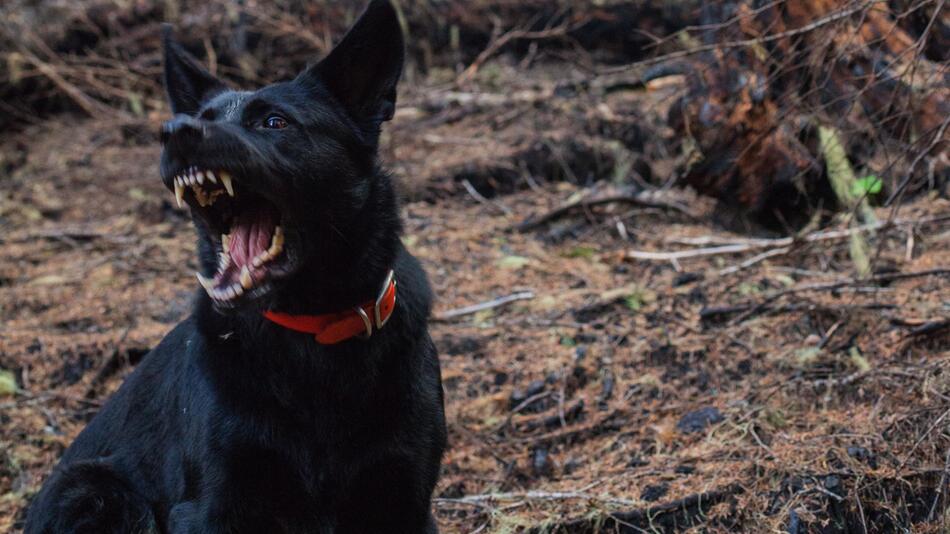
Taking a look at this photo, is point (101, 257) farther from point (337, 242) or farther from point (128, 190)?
point (337, 242)

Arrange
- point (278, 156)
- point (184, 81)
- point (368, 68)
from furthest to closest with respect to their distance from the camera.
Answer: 1. point (184, 81)
2. point (368, 68)
3. point (278, 156)

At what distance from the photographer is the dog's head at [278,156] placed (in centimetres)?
271

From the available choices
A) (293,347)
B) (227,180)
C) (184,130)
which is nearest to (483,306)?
(293,347)

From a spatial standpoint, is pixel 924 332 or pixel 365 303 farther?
pixel 924 332

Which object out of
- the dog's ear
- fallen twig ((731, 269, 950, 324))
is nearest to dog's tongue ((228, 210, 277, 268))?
the dog's ear

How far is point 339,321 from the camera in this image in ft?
10.2

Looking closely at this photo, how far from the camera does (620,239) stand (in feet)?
23.8

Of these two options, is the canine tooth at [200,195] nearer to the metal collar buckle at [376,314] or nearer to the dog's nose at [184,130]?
the dog's nose at [184,130]

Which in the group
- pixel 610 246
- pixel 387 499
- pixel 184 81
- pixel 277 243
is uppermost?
pixel 184 81

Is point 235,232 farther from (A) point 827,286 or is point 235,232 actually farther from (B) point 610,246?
(B) point 610,246

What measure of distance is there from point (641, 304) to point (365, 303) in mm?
3055

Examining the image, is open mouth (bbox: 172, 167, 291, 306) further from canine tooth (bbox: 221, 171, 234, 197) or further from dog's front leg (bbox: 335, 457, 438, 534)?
dog's front leg (bbox: 335, 457, 438, 534)

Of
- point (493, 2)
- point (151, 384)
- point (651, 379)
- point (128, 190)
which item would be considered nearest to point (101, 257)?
point (128, 190)

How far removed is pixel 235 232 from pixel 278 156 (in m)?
0.32
